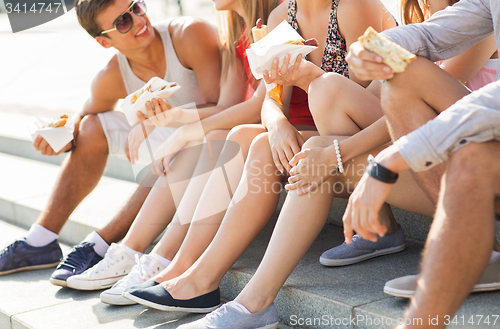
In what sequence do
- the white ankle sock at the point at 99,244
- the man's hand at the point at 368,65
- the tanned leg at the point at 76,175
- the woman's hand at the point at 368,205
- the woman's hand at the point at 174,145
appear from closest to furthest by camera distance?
the woman's hand at the point at 368,205 < the man's hand at the point at 368,65 < the woman's hand at the point at 174,145 < the white ankle sock at the point at 99,244 < the tanned leg at the point at 76,175

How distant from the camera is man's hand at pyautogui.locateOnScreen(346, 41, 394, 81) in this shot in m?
1.47

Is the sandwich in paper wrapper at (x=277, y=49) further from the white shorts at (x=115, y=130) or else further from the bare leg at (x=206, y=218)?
the white shorts at (x=115, y=130)

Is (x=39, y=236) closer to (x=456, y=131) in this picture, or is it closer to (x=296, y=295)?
(x=296, y=295)

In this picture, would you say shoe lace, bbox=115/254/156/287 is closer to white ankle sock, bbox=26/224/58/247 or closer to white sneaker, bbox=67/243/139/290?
white sneaker, bbox=67/243/139/290

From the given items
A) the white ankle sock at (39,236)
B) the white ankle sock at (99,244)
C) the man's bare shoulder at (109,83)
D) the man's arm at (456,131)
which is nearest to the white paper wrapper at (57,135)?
the man's bare shoulder at (109,83)

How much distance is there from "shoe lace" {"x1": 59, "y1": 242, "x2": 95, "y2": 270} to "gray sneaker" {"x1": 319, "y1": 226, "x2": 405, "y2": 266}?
1.23 metres

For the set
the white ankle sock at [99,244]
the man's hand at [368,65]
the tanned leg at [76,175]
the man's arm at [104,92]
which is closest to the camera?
the man's hand at [368,65]

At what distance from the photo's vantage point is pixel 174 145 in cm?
239

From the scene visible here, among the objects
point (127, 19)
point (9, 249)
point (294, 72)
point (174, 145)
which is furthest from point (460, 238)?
point (9, 249)

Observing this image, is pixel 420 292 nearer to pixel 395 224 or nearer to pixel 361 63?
pixel 361 63

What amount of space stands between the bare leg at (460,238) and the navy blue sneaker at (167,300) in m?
1.00

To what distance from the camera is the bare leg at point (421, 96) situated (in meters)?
1.53

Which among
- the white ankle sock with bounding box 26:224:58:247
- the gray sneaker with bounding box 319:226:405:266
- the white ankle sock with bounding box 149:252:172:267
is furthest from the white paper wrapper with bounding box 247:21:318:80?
the white ankle sock with bounding box 26:224:58:247

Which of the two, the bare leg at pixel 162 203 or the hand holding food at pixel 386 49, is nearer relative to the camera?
the hand holding food at pixel 386 49
